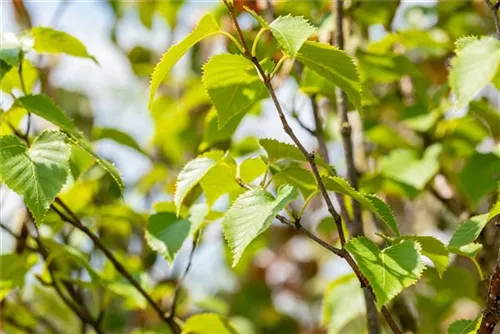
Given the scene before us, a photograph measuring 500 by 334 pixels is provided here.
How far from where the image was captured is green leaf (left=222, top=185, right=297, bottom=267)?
0.74m

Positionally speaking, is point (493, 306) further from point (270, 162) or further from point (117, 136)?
point (117, 136)

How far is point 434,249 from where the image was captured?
80 centimetres

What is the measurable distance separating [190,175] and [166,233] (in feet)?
0.74

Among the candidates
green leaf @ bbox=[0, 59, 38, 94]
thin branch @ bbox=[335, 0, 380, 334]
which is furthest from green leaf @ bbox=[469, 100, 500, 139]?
green leaf @ bbox=[0, 59, 38, 94]

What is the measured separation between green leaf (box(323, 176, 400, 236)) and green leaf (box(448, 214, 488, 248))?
0.24ft

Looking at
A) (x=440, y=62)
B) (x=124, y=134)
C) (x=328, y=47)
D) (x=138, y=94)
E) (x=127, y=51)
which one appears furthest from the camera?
(x=138, y=94)

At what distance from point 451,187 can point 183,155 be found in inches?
29.1

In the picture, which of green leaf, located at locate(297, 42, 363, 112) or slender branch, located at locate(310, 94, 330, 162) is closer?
green leaf, located at locate(297, 42, 363, 112)

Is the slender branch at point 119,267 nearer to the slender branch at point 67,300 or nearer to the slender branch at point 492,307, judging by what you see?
the slender branch at point 67,300

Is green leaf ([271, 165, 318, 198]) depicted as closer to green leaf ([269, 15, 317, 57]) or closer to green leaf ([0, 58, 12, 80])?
green leaf ([269, 15, 317, 57])

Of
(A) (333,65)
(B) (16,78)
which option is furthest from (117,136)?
(A) (333,65)

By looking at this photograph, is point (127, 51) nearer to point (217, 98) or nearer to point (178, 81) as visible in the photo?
point (178, 81)

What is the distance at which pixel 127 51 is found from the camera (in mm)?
2297

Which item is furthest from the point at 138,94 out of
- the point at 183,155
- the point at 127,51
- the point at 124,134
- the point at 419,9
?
the point at 124,134
